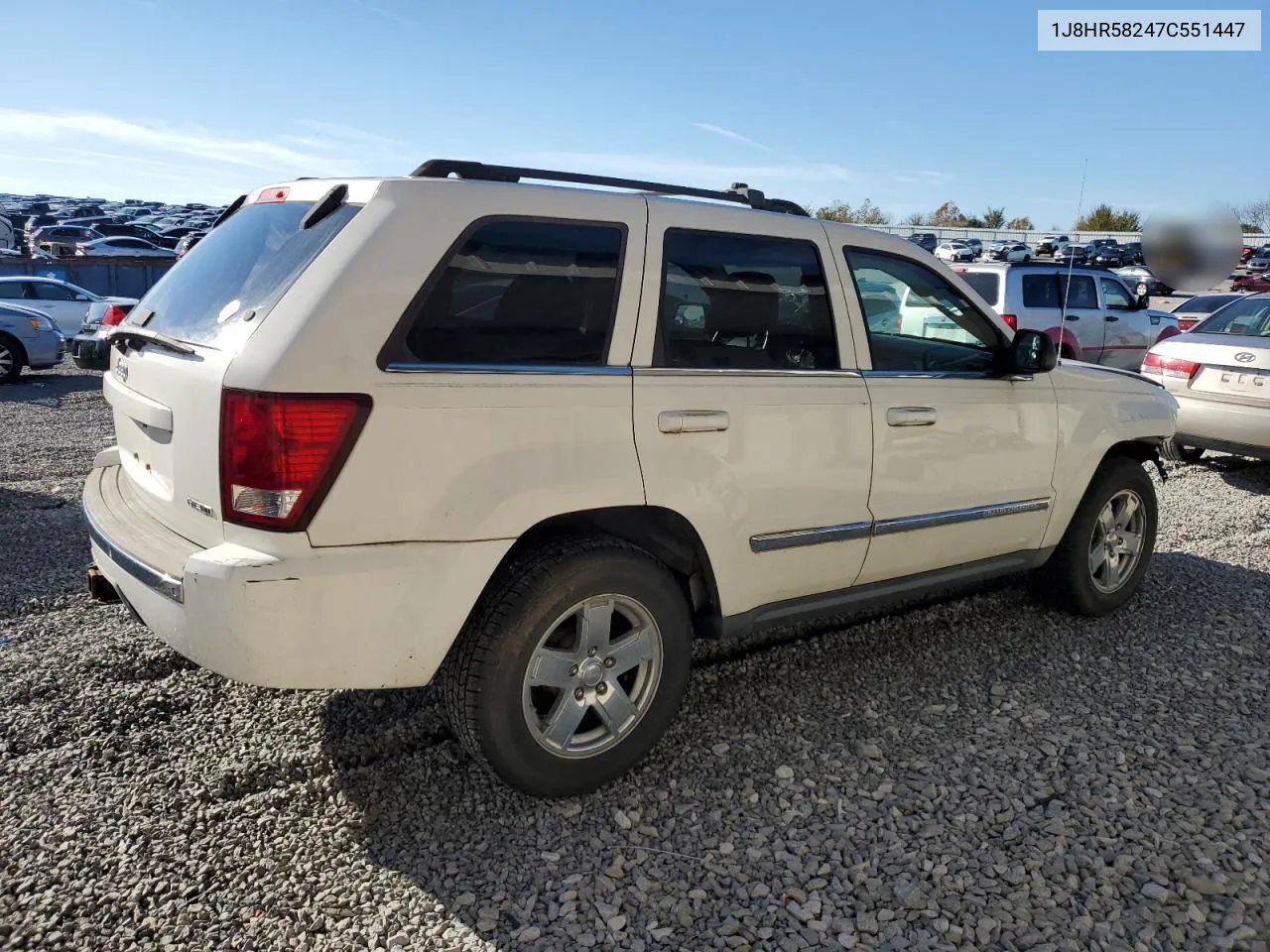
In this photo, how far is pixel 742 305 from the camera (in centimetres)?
345

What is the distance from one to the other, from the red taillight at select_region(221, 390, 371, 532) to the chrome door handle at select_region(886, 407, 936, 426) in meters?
2.05

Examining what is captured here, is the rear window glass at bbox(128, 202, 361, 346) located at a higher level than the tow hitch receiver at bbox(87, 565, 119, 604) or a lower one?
higher

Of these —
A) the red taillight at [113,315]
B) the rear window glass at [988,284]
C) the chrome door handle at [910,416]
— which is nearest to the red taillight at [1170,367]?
the rear window glass at [988,284]

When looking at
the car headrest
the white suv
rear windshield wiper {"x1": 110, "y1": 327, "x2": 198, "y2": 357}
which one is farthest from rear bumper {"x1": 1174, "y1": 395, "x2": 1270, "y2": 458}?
rear windshield wiper {"x1": 110, "y1": 327, "x2": 198, "y2": 357}

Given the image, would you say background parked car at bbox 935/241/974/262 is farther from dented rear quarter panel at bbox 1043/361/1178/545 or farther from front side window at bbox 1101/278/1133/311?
dented rear quarter panel at bbox 1043/361/1178/545

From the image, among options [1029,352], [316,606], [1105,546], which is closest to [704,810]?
Result: [316,606]

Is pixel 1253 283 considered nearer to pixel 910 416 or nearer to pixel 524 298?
pixel 910 416

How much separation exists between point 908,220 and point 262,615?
75499mm

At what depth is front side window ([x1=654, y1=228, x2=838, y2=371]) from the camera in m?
3.25

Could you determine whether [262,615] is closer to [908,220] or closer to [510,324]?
[510,324]

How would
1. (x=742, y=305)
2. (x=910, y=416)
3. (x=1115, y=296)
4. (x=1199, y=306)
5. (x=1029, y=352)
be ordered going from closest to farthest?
1. (x=742, y=305)
2. (x=910, y=416)
3. (x=1029, y=352)
4. (x=1115, y=296)
5. (x=1199, y=306)

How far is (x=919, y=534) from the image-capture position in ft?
12.9

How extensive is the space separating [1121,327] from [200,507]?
13330 millimetres

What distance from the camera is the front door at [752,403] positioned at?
3162 millimetres
